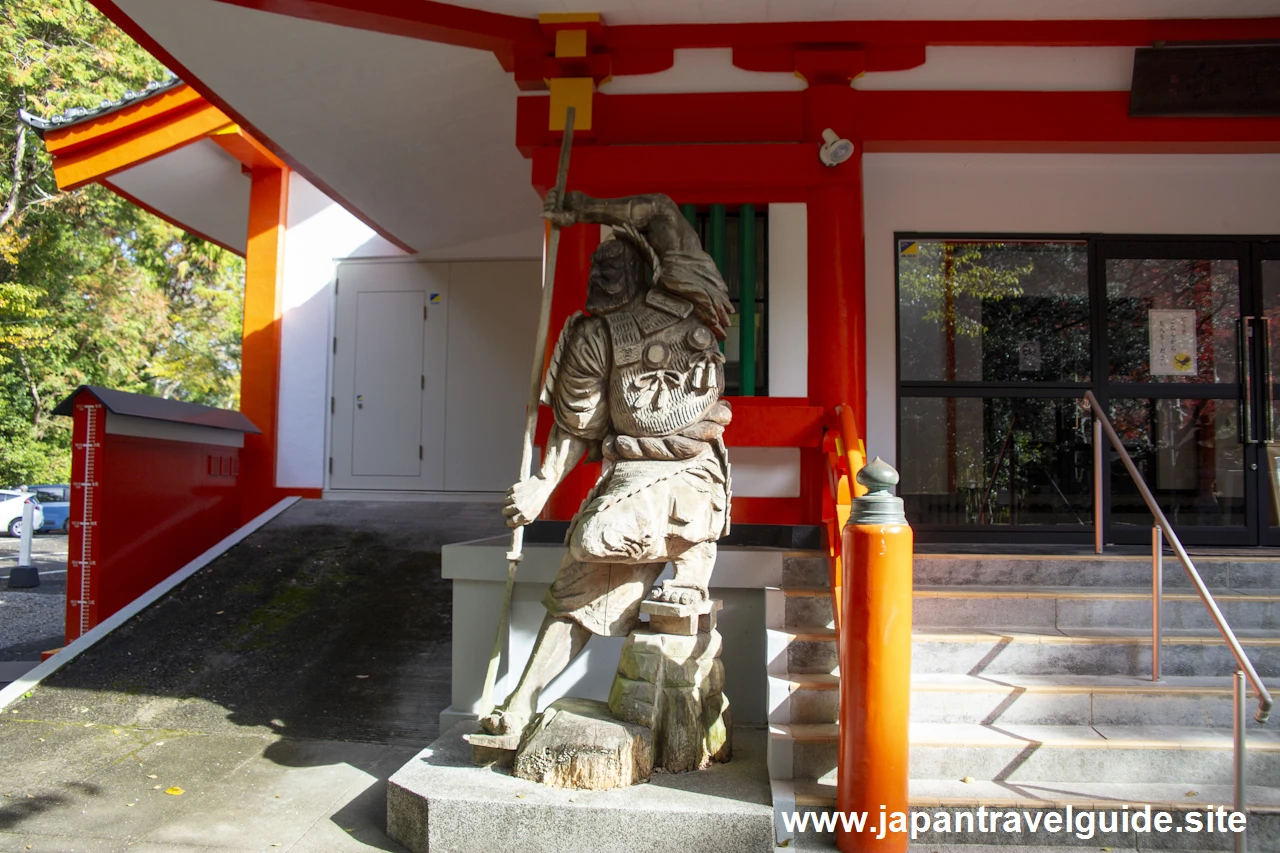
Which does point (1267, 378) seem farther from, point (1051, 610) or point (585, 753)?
point (585, 753)

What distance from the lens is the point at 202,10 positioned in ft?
16.4

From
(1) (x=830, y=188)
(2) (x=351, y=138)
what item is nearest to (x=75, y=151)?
(2) (x=351, y=138)

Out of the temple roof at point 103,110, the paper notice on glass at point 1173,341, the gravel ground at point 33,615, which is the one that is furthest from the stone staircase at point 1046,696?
the temple roof at point 103,110

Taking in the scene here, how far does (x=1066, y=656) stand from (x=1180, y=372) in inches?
109

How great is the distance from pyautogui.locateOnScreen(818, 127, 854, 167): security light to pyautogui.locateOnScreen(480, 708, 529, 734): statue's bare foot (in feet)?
10.8

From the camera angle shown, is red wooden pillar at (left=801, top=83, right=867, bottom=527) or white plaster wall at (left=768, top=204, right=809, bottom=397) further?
white plaster wall at (left=768, top=204, right=809, bottom=397)

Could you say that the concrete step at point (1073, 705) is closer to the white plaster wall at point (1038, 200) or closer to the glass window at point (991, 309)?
the white plaster wall at point (1038, 200)

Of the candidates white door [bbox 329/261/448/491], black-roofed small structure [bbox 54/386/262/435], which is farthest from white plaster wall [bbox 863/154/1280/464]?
black-roofed small structure [bbox 54/386/262/435]

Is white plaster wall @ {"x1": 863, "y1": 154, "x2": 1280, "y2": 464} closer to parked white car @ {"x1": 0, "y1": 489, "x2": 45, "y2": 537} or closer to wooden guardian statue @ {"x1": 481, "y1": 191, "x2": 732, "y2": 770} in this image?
wooden guardian statue @ {"x1": 481, "y1": 191, "x2": 732, "y2": 770}

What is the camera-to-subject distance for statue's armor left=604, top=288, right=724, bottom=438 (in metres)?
3.71

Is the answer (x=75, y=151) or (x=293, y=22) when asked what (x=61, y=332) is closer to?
(x=75, y=151)

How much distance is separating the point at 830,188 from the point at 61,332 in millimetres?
17078

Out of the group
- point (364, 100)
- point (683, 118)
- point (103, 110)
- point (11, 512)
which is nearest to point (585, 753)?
point (683, 118)

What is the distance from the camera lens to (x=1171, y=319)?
585 centimetres
